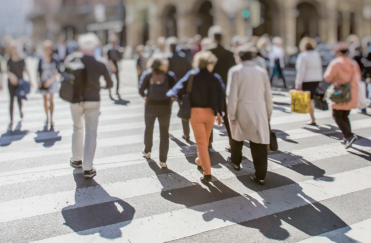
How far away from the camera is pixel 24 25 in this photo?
108250 mm

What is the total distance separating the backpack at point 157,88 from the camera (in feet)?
18.3

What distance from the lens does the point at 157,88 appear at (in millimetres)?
5605

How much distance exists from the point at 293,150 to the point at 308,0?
2639 centimetres

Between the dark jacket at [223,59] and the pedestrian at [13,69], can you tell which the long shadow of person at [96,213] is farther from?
the pedestrian at [13,69]

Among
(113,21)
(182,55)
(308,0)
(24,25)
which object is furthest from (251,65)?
(24,25)

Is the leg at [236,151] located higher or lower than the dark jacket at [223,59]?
lower

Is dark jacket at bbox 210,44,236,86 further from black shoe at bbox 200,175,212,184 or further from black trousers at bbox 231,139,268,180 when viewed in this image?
black shoe at bbox 200,175,212,184

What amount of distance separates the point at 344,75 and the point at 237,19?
73.0 feet

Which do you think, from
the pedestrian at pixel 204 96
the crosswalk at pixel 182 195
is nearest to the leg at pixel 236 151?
the crosswalk at pixel 182 195

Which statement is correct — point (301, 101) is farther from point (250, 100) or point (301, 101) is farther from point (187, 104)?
point (187, 104)

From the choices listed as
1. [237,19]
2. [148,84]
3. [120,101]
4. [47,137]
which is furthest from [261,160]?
[237,19]

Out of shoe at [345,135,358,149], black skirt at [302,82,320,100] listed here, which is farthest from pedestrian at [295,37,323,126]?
shoe at [345,135,358,149]

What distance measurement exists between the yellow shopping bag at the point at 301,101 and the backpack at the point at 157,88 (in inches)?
104

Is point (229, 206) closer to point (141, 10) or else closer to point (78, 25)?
point (141, 10)
